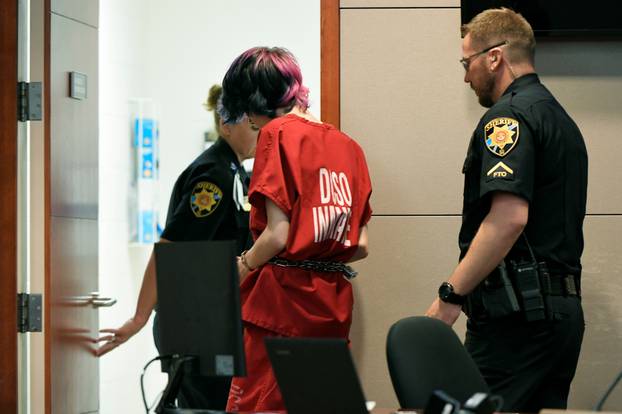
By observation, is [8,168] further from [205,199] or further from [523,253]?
[523,253]

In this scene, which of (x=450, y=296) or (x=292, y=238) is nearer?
(x=292, y=238)

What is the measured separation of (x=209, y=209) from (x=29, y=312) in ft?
2.41

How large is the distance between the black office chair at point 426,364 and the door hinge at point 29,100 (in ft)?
5.33

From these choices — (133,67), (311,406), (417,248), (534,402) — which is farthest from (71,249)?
(133,67)

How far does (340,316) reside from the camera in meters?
2.49

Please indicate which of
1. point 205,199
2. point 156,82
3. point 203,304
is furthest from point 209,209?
point 156,82

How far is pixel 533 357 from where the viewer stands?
97.3 inches

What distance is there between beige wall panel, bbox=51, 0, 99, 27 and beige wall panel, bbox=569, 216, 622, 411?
190cm

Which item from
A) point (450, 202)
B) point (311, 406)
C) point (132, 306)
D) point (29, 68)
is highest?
point (29, 68)

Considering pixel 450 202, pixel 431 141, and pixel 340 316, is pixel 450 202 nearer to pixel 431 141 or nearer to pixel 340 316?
pixel 431 141

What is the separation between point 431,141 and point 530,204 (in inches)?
30.1

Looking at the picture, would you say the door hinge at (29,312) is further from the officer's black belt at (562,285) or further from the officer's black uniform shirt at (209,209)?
the officer's black belt at (562,285)

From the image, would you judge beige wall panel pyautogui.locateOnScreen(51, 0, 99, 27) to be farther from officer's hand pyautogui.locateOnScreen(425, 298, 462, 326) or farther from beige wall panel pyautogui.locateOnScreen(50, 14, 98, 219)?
officer's hand pyautogui.locateOnScreen(425, 298, 462, 326)

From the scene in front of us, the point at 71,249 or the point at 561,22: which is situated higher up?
the point at 561,22
